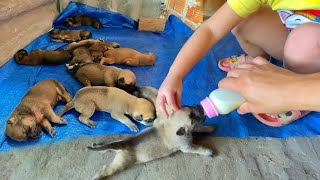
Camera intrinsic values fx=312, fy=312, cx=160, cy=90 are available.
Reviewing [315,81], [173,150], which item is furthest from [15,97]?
[315,81]

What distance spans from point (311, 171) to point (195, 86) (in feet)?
1.95

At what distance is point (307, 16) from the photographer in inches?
42.0

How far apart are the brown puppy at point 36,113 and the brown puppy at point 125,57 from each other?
13.8 inches

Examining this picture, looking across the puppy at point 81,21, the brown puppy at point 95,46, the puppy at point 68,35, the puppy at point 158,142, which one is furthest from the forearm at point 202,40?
the puppy at point 81,21

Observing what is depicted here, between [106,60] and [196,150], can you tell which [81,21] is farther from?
[196,150]

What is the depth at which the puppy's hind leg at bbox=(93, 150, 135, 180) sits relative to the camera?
3.20ft

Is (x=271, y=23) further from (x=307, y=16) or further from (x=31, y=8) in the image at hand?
(x=31, y=8)

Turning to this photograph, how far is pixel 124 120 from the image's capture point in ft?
3.86

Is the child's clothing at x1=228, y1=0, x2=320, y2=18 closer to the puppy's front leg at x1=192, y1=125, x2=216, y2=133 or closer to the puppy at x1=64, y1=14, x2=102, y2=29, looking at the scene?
the puppy's front leg at x1=192, y1=125, x2=216, y2=133

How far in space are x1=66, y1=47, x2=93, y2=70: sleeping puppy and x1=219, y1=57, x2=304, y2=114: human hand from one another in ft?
2.97

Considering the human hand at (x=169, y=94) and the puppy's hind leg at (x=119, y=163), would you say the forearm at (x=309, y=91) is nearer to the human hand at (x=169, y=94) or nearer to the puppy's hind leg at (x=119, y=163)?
the human hand at (x=169, y=94)

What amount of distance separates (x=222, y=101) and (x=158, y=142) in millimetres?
313

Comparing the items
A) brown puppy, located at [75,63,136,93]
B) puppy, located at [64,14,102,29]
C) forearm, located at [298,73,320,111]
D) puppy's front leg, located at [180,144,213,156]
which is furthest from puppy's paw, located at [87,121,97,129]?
puppy, located at [64,14,102,29]

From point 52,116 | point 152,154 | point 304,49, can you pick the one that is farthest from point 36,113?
point 304,49
